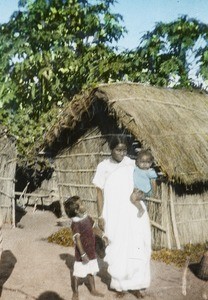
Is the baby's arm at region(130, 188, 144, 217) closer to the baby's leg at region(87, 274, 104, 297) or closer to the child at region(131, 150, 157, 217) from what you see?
the child at region(131, 150, 157, 217)

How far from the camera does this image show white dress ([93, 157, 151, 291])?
4.89 metres

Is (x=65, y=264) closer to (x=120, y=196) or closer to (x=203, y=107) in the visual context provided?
(x=120, y=196)

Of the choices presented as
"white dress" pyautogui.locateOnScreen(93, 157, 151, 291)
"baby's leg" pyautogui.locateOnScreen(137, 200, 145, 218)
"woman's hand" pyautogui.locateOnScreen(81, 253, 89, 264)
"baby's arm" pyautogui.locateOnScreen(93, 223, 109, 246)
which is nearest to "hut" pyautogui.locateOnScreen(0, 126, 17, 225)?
"baby's arm" pyautogui.locateOnScreen(93, 223, 109, 246)

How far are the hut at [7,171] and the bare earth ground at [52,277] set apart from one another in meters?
2.12

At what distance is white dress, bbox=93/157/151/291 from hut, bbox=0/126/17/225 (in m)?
6.90

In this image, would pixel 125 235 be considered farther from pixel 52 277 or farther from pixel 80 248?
pixel 52 277

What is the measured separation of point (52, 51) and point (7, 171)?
287 inches

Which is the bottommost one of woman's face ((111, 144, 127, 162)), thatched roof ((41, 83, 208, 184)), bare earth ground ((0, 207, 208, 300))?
Answer: bare earth ground ((0, 207, 208, 300))

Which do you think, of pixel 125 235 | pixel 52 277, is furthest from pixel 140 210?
pixel 52 277

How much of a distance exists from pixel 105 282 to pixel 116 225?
56.2 inches

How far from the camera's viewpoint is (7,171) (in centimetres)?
1135

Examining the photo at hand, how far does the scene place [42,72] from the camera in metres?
16.0

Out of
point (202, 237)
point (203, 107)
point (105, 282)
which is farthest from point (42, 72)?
point (105, 282)

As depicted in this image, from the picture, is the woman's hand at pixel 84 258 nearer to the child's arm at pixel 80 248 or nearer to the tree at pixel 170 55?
the child's arm at pixel 80 248
